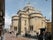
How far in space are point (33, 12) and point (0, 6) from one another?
12.0 meters

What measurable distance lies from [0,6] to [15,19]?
12684 mm

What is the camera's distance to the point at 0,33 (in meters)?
3.68

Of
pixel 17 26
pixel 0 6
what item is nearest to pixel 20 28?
pixel 17 26

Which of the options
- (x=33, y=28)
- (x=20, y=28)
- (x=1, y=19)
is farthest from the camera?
(x=20, y=28)

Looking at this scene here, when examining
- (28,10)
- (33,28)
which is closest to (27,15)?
(28,10)

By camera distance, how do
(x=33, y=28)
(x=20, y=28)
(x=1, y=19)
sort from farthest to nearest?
(x=20, y=28) < (x=33, y=28) < (x=1, y=19)

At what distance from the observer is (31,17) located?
1567cm

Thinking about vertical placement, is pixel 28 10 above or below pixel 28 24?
above

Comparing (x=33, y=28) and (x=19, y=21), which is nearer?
(x=33, y=28)

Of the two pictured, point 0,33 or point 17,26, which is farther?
point 17,26

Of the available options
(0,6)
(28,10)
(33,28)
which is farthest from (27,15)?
(0,6)

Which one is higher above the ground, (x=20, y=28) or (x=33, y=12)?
(x=33, y=12)

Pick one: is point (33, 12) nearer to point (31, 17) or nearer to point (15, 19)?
point (31, 17)

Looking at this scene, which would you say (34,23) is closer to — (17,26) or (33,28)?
(33,28)
